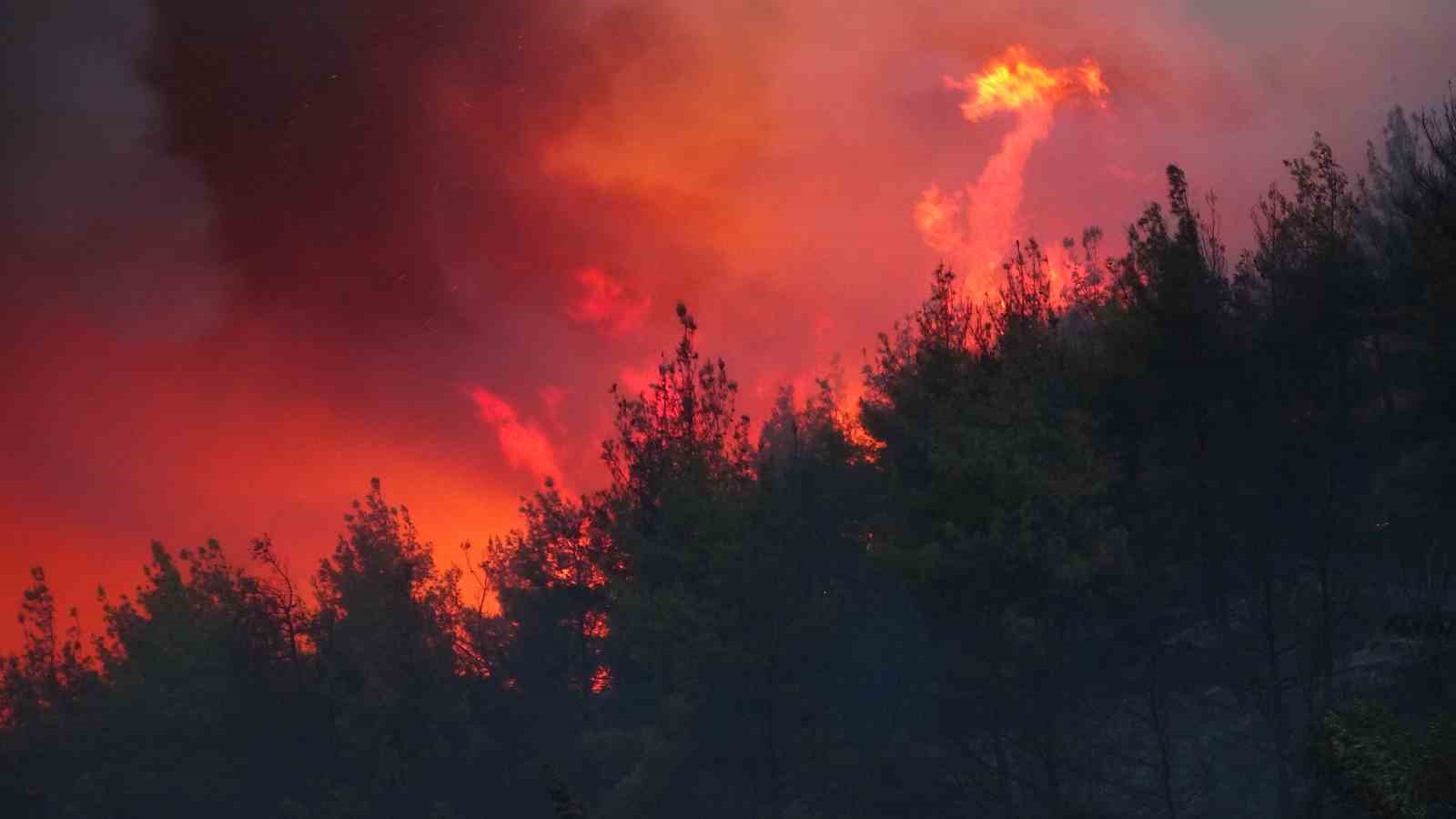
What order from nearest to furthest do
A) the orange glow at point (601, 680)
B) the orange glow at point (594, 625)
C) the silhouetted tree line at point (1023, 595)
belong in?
the silhouetted tree line at point (1023, 595) → the orange glow at point (601, 680) → the orange glow at point (594, 625)

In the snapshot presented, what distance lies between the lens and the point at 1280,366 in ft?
122

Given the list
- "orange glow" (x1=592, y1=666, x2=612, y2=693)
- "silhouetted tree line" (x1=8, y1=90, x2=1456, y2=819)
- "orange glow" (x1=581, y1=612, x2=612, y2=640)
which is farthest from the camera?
"orange glow" (x1=581, y1=612, x2=612, y2=640)

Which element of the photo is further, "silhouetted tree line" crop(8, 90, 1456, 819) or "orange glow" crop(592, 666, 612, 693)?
"orange glow" crop(592, 666, 612, 693)

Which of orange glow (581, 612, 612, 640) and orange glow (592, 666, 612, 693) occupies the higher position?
orange glow (581, 612, 612, 640)

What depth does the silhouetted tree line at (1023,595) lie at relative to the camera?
117 feet

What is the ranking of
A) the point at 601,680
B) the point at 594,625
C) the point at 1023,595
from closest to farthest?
1. the point at 1023,595
2. the point at 601,680
3. the point at 594,625

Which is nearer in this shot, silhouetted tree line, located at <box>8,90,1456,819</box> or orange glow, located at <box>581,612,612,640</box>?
silhouetted tree line, located at <box>8,90,1456,819</box>

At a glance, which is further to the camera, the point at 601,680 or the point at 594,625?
the point at 594,625

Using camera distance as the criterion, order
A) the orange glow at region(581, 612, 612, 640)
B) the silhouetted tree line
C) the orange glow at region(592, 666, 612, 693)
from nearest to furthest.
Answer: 1. the silhouetted tree line
2. the orange glow at region(592, 666, 612, 693)
3. the orange glow at region(581, 612, 612, 640)

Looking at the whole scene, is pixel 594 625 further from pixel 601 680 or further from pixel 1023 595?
pixel 1023 595

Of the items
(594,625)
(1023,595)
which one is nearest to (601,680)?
(594,625)

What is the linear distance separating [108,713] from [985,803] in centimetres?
4886

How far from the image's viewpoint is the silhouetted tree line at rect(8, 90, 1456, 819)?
117 feet

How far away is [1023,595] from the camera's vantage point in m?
38.2
